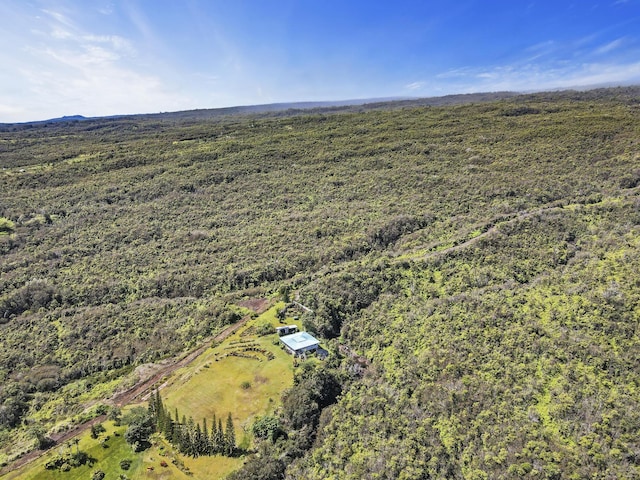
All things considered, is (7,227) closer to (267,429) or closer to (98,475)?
(98,475)

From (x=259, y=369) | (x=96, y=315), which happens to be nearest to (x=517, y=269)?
(x=259, y=369)

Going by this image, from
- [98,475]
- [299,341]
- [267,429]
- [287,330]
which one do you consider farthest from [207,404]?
[287,330]

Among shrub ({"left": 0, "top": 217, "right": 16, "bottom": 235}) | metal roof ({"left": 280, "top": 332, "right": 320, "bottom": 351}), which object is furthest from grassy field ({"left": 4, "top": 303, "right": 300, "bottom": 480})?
shrub ({"left": 0, "top": 217, "right": 16, "bottom": 235})

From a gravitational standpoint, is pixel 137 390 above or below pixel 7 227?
below

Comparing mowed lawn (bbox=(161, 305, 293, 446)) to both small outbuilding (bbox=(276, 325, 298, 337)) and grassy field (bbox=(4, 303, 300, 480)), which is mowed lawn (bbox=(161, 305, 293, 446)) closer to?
grassy field (bbox=(4, 303, 300, 480))

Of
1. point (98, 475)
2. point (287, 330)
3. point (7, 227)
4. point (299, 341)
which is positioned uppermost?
point (7, 227)

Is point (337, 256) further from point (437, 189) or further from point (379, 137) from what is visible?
point (379, 137)

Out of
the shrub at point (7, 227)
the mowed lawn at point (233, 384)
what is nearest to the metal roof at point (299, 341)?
the mowed lawn at point (233, 384)
